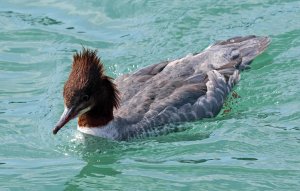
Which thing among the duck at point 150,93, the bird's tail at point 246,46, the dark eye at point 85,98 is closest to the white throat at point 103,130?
the duck at point 150,93

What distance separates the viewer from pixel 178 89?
1137cm

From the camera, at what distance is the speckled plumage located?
10867 millimetres

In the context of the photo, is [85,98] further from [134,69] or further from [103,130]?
[134,69]

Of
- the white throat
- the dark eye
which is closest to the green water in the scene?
the white throat

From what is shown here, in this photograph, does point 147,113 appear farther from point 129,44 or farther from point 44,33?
point 44,33

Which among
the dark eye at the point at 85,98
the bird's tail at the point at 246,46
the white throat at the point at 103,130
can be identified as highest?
the bird's tail at the point at 246,46

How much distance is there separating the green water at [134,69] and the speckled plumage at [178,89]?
0.17m

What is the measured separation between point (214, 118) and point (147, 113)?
1070 mm

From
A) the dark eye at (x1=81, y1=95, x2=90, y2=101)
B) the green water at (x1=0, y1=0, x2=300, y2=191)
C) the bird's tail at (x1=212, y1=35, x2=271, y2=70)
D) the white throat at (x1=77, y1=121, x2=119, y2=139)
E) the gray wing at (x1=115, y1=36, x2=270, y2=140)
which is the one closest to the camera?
the green water at (x1=0, y1=0, x2=300, y2=191)

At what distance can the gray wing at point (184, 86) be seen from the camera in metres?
11.0

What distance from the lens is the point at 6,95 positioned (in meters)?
12.2

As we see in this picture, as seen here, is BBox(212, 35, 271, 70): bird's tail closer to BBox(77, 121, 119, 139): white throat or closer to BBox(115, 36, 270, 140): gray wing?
BBox(115, 36, 270, 140): gray wing

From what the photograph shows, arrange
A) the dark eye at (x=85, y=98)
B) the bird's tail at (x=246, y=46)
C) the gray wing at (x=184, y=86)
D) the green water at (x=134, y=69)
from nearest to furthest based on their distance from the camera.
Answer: the green water at (x=134, y=69) → the dark eye at (x=85, y=98) → the gray wing at (x=184, y=86) → the bird's tail at (x=246, y=46)

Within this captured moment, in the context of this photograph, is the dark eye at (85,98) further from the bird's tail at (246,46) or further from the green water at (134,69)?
the bird's tail at (246,46)
